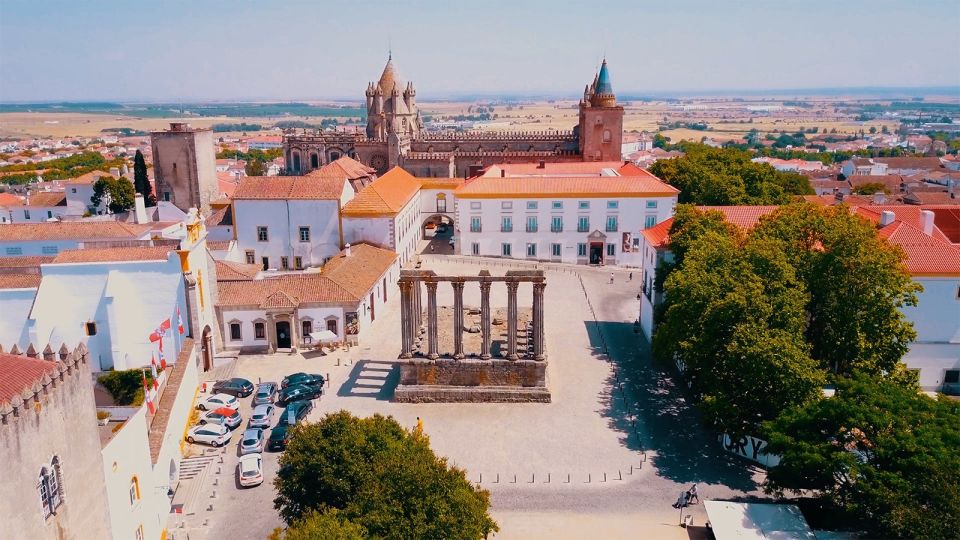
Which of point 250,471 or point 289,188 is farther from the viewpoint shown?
point 289,188

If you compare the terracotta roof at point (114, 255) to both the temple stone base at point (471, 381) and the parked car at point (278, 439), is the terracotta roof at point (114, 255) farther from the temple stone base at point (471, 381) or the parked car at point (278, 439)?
the temple stone base at point (471, 381)

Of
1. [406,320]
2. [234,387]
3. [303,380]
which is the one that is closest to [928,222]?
[406,320]

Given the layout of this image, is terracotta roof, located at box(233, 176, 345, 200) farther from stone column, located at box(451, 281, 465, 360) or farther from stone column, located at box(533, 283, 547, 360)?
stone column, located at box(533, 283, 547, 360)

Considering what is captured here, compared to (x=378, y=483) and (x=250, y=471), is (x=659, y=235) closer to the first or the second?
(x=250, y=471)

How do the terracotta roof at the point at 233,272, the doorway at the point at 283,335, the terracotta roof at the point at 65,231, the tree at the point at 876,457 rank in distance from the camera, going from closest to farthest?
1. the tree at the point at 876,457
2. the doorway at the point at 283,335
3. the terracotta roof at the point at 233,272
4. the terracotta roof at the point at 65,231

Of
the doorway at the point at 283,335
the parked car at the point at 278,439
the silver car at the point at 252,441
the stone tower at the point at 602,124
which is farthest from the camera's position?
the stone tower at the point at 602,124

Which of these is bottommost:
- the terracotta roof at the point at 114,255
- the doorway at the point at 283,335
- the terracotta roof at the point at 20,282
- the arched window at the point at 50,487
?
the doorway at the point at 283,335

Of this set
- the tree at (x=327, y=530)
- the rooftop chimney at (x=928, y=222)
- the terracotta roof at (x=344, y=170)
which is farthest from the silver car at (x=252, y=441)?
the rooftop chimney at (x=928, y=222)

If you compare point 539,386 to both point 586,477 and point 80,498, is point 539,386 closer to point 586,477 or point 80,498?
point 586,477
